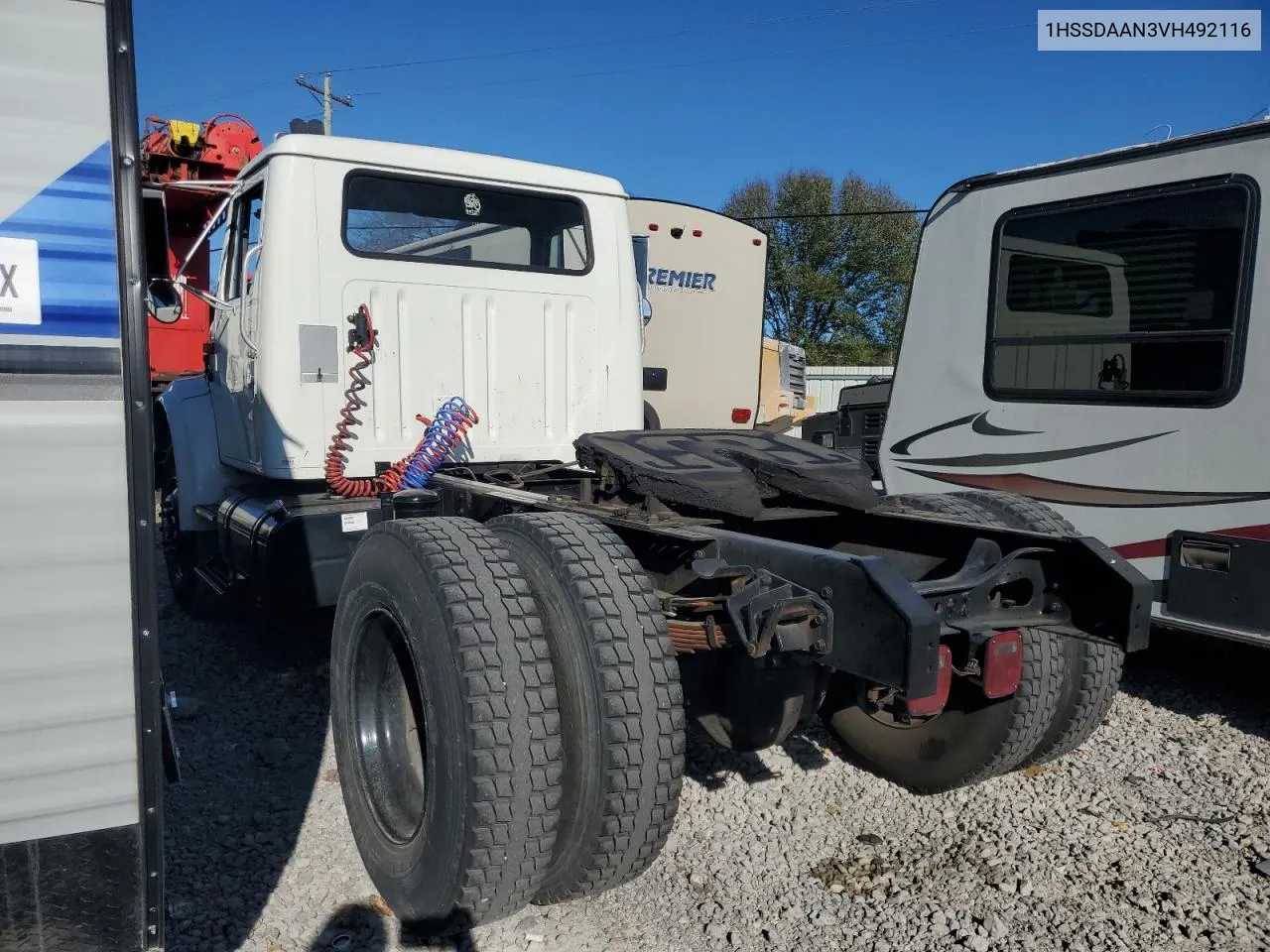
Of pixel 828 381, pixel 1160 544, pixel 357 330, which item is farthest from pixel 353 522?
pixel 828 381

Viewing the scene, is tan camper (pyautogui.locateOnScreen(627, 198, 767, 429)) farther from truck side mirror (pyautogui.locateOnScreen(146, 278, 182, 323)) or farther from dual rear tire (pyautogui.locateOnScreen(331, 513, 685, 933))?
dual rear tire (pyautogui.locateOnScreen(331, 513, 685, 933))

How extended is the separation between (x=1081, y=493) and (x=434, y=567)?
11.5ft

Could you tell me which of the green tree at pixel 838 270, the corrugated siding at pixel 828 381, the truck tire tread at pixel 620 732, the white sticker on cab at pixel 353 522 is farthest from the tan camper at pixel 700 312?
the green tree at pixel 838 270

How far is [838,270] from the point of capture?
41625mm

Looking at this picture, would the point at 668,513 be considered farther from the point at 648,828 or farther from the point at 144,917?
the point at 144,917

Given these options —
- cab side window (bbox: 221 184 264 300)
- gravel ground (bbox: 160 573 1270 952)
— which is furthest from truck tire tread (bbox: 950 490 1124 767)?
cab side window (bbox: 221 184 264 300)

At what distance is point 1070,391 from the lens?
491 centimetres

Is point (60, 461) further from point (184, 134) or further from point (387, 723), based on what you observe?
point (184, 134)

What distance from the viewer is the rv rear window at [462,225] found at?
4.78m

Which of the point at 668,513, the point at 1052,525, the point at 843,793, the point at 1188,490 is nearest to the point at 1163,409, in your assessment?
the point at 1188,490

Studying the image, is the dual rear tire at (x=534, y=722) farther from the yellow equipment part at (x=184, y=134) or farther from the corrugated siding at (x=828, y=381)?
the corrugated siding at (x=828, y=381)

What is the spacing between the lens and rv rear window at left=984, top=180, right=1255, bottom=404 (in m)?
4.30

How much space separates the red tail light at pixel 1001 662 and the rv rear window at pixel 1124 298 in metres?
2.52

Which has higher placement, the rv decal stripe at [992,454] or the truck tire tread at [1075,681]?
the rv decal stripe at [992,454]
